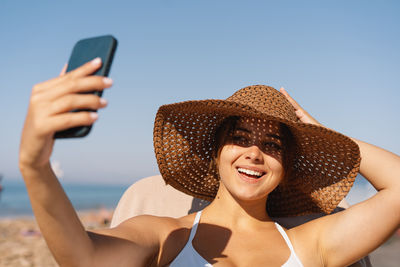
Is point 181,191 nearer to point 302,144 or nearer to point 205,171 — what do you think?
point 205,171

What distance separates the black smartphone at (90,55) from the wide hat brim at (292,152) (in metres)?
1.06

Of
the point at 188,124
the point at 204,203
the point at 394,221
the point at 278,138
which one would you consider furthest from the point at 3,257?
the point at 394,221

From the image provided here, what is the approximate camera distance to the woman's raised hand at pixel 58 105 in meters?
1.01

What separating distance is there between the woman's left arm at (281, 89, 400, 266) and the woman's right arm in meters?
1.57

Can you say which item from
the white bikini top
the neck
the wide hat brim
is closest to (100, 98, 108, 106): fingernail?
the wide hat brim

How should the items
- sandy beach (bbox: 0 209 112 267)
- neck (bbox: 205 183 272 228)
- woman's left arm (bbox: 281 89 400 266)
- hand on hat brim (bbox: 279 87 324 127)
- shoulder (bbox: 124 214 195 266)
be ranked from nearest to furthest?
shoulder (bbox: 124 214 195 266)
woman's left arm (bbox: 281 89 400 266)
neck (bbox: 205 183 272 228)
hand on hat brim (bbox: 279 87 324 127)
sandy beach (bbox: 0 209 112 267)

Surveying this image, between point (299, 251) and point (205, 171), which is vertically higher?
point (205, 171)

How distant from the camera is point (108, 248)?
58.2 inches

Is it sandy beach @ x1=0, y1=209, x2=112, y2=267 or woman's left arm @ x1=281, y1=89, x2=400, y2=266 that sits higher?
woman's left arm @ x1=281, y1=89, x2=400, y2=266

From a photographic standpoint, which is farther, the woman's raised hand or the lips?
the lips

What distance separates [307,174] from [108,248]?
166 centimetres

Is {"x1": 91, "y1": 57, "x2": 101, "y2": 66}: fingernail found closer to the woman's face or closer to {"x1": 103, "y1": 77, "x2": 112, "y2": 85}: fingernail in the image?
{"x1": 103, "y1": 77, "x2": 112, "y2": 85}: fingernail

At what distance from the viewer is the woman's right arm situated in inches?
40.0

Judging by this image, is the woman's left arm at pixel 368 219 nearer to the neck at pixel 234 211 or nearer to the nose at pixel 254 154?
the neck at pixel 234 211
